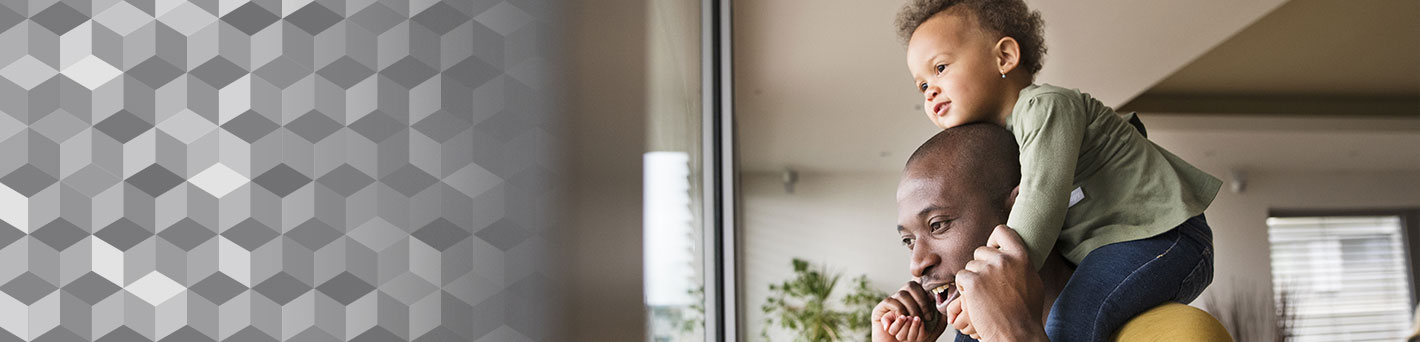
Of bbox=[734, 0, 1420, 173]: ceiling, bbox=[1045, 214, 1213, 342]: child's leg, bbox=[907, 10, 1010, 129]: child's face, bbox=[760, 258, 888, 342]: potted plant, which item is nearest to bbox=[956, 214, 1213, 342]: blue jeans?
bbox=[1045, 214, 1213, 342]: child's leg

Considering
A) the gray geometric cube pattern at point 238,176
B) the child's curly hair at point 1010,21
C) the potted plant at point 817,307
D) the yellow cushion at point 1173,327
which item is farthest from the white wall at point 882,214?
the gray geometric cube pattern at point 238,176

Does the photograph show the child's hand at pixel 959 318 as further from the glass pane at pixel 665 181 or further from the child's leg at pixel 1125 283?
the glass pane at pixel 665 181

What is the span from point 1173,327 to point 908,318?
0.17 m

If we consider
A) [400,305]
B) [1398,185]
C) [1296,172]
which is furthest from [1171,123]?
[400,305]

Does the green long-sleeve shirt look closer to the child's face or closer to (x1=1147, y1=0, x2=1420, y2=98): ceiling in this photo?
the child's face

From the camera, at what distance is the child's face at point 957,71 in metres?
0.59

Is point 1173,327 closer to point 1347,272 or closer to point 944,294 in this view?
→ point 944,294

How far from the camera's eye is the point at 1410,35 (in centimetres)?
157

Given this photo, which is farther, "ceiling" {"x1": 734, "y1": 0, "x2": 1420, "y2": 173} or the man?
"ceiling" {"x1": 734, "y1": 0, "x2": 1420, "y2": 173}

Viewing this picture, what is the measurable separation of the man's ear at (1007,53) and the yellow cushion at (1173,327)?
8.0 inches

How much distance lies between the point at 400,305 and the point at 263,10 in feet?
0.04

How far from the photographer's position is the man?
0.53 meters

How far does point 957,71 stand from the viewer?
0.60m

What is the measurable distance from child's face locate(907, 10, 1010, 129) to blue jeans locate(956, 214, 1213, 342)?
0.44 ft
